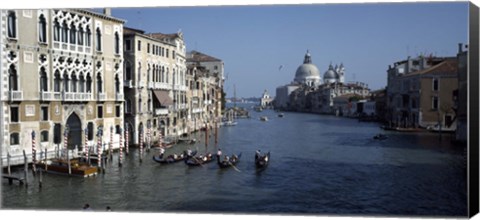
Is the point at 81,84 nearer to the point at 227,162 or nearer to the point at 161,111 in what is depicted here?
the point at 227,162

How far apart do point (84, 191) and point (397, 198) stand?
4004 mm

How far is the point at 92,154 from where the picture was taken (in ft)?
28.5

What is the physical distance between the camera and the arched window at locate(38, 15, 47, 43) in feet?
25.2

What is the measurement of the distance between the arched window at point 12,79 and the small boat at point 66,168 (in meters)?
Result: 1.22

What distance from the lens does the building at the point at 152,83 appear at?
10492mm

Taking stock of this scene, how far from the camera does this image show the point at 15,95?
7223mm

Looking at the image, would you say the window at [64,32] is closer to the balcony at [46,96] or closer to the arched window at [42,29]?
the arched window at [42,29]

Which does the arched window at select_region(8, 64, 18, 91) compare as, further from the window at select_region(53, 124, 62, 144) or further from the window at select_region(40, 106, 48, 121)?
the window at select_region(53, 124, 62, 144)

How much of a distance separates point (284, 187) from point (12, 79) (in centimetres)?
420

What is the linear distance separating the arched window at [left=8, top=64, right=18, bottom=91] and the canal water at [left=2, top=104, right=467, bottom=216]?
125cm

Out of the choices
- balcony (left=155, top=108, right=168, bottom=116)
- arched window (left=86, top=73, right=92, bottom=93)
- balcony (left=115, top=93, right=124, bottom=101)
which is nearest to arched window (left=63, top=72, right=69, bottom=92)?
arched window (left=86, top=73, right=92, bottom=93)

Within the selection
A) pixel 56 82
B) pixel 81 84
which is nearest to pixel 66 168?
pixel 56 82

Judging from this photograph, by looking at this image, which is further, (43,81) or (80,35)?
(80,35)

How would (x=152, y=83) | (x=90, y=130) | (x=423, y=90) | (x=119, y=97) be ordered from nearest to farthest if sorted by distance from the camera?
1. (x=90, y=130)
2. (x=119, y=97)
3. (x=423, y=90)
4. (x=152, y=83)
